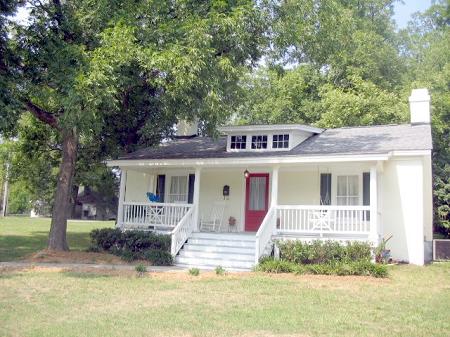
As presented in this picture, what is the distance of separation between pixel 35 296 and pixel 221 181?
9.78 meters

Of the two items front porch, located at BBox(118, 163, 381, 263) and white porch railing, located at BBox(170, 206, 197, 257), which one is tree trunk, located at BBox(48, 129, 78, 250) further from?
white porch railing, located at BBox(170, 206, 197, 257)

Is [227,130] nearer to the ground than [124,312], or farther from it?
farther from it

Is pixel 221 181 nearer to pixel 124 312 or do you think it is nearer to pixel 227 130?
pixel 227 130

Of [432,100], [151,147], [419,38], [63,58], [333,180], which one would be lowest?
[333,180]

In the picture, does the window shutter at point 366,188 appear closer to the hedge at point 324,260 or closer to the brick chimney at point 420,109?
the hedge at point 324,260

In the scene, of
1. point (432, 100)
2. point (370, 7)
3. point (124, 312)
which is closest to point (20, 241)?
point (124, 312)

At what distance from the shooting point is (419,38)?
35594 millimetres

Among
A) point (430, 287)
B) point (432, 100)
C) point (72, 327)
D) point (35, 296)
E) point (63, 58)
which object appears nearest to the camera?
point (72, 327)

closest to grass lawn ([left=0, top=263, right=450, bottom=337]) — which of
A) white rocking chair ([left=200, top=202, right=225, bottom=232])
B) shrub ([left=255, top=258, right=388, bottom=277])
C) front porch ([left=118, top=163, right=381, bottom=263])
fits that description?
shrub ([left=255, top=258, right=388, bottom=277])

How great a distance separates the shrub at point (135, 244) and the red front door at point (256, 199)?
3.59 m

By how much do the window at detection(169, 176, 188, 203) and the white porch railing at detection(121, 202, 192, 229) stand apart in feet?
4.76

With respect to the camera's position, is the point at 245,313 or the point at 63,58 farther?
the point at 63,58

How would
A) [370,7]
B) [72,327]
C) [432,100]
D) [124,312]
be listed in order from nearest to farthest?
[72,327], [124,312], [432,100], [370,7]

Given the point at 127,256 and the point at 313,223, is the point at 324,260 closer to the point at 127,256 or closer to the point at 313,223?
the point at 313,223
